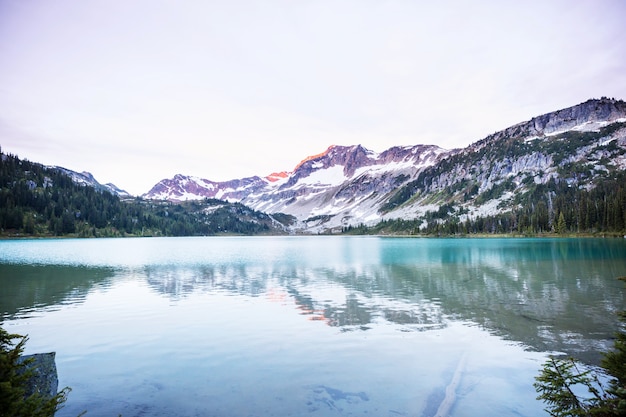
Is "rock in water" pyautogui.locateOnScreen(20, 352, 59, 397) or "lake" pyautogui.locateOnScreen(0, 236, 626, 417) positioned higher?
"rock in water" pyautogui.locateOnScreen(20, 352, 59, 397)

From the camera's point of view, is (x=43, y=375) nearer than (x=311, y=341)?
Yes

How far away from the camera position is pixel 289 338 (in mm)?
24406

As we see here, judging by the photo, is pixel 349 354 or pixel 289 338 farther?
pixel 289 338

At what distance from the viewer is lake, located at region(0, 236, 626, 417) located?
15.2 m

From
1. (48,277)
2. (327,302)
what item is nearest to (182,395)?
(327,302)

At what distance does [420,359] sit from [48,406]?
16.6 meters

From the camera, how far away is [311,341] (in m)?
23.5

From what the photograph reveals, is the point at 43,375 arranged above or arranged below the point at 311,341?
above

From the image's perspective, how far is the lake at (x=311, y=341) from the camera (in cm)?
1518

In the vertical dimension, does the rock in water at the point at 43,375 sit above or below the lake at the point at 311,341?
above

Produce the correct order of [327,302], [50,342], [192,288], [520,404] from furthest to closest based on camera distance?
[192,288] → [327,302] → [50,342] → [520,404]

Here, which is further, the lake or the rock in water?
the lake

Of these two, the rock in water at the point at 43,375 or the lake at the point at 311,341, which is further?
the lake at the point at 311,341

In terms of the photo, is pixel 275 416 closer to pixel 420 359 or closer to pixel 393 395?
pixel 393 395
